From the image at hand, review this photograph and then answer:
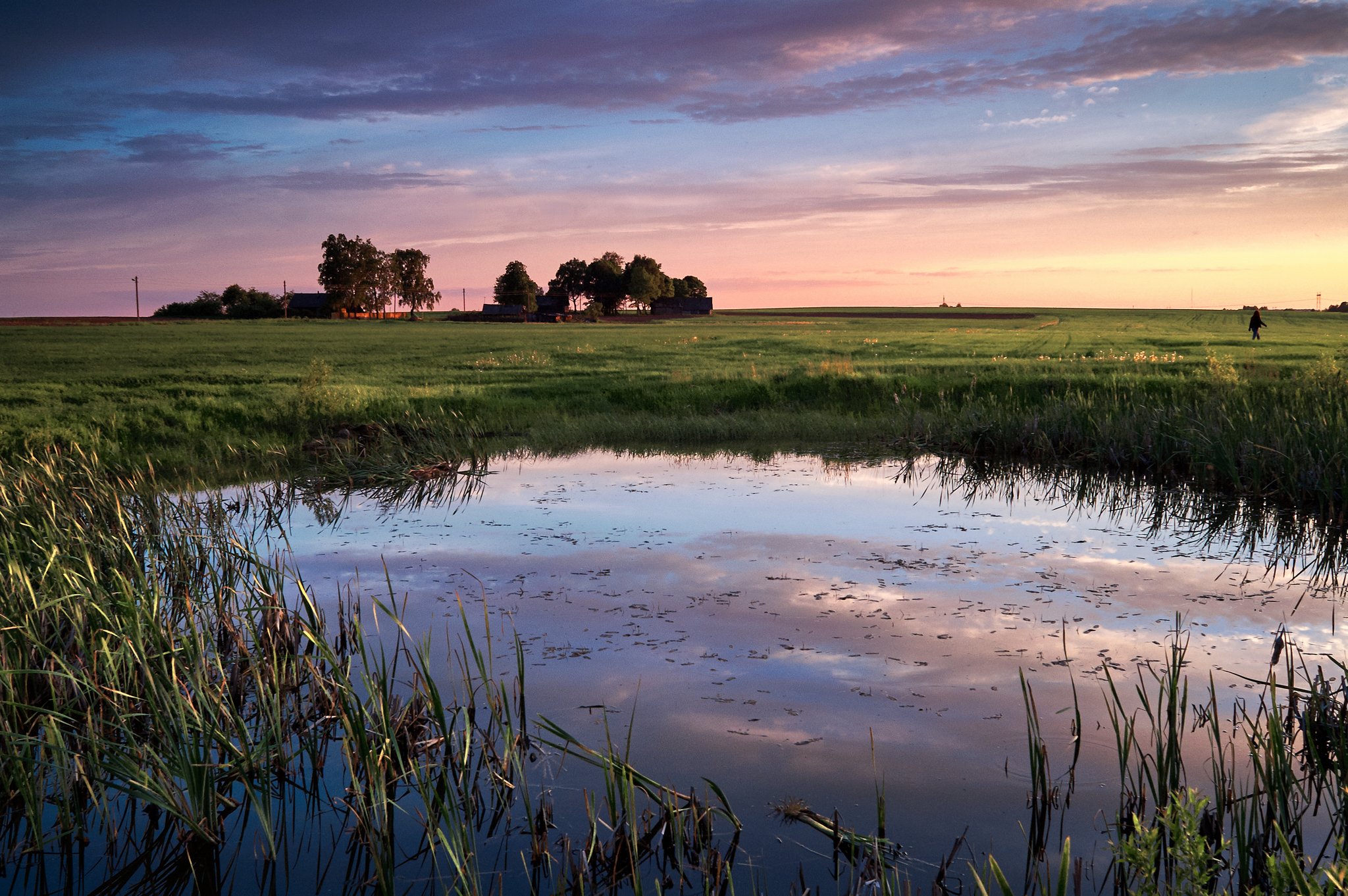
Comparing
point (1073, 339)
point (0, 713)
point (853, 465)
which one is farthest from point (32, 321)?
point (0, 713)

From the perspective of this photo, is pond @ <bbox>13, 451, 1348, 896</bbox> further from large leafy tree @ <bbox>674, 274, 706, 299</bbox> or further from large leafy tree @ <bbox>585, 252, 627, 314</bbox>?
large leafy tree @ <bbox>674, 274, 706, 299</bbox>

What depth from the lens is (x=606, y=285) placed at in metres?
134

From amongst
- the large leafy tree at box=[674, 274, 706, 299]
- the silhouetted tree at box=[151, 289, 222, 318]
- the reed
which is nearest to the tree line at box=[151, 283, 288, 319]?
the silhouetted tree at box=[151, 289, 222, 318]

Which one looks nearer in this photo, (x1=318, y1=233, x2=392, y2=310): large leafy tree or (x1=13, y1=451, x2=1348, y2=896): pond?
(x1=13, y1=451, x2=1348, y2=896): pond

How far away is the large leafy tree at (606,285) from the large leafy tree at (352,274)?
2797cm

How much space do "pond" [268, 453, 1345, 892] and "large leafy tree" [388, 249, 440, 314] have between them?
122m

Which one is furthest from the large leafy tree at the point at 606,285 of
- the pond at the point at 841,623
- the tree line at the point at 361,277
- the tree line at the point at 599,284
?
the pond at the point at 841,623

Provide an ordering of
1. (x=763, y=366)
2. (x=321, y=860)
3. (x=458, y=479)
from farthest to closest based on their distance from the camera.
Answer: (x=763, y=366) → (x=458, y=479) → (x=321, y=860)

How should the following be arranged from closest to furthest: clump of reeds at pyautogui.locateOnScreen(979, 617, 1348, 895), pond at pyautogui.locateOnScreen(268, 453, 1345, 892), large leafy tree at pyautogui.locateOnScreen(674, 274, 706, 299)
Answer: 1. clump of reeds at pyautogui.locateOnScreen(979, 617, 1348, 895)
2. pond at pyautogui.locateOnScreen(268, 453, 1345, 892)
3. large leafy tree at pyautogui.locateOnScreen(674, 274, 706, 299)

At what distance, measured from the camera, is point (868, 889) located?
14.7 ft

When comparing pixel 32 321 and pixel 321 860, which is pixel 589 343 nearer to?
pixel 321 860

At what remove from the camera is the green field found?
1586 centimetres

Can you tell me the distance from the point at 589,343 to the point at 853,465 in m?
36.9

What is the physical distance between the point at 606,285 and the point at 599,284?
5.05ft
